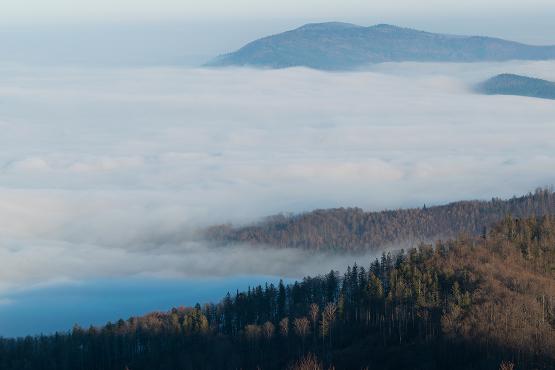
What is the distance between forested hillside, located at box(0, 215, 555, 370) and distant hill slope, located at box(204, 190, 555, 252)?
104ft

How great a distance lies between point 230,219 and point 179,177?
58.0 metres

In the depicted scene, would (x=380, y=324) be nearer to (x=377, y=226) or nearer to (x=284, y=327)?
(x=284, y=327)

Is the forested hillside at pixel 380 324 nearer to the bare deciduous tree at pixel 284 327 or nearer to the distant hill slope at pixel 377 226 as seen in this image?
the bare deciduous tree at pixel 284 327

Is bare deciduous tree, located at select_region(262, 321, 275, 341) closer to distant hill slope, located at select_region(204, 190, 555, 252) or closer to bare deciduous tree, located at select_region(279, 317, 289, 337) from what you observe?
bare deciduous tree, located at select_region(279, 317, 289, 337)

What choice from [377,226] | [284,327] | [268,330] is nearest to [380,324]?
[284,327]

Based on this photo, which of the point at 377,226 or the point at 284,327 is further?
the point at 377,226

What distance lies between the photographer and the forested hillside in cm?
5478

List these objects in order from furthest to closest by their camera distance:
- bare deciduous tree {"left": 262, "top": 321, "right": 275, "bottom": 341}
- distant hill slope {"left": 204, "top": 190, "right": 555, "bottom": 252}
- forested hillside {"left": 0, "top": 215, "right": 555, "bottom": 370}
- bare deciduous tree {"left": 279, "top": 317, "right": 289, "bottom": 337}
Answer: distant hill slope {"left": 204, "top": 190, "right": 555, "bottom": 252}
bare deciduous tree {"left": 279, "top": 317, "right": 289, "bottom": 337}
bare deciduous tree {"left": 262, "top": 321, "right": 275, "bottom": 341}
forested hillside {"left": 0, "top": 215, "right": 555, "bottom": 370}

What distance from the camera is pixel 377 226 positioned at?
113812mm

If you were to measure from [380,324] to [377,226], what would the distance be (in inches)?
2100

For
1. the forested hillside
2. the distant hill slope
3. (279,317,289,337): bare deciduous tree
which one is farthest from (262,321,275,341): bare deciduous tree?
the distant hill slope

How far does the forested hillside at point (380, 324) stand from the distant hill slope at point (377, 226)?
31.8 metres

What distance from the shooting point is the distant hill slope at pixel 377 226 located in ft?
354

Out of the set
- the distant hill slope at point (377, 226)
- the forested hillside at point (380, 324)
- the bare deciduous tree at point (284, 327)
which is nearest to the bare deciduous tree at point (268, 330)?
the forested hillside at point (380, 324)
